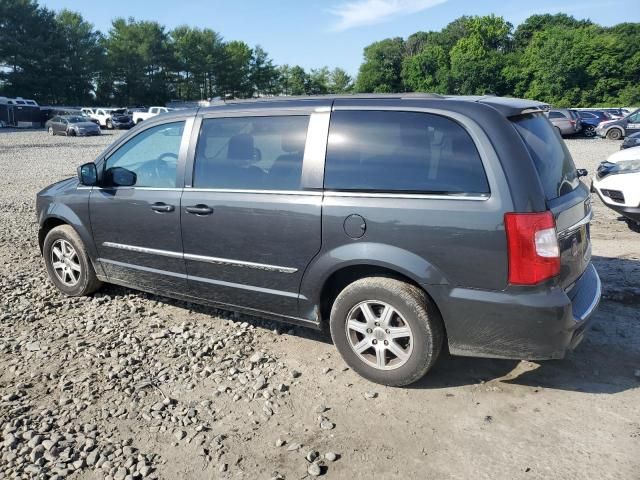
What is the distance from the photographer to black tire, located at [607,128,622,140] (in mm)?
26359

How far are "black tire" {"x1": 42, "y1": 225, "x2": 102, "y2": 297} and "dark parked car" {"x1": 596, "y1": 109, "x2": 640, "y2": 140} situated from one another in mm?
26259

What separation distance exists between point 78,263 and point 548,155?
4269 millimetres

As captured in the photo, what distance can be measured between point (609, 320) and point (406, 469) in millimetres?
2599

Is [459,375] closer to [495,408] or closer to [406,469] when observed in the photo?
[495,408]

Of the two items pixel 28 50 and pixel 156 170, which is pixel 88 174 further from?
pixel 28 50

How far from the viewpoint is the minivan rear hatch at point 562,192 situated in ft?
10.4

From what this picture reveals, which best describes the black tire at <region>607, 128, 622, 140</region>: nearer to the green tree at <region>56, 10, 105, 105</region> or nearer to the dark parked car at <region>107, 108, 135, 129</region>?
the dark parked car at <region>107, 108, 135, 129</region>

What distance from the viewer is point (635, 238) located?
6.95 metres

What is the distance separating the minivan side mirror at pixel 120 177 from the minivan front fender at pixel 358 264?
1.92 meters

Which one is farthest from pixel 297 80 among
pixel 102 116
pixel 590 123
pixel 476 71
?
pixel 590 123

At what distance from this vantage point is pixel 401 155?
3.35m

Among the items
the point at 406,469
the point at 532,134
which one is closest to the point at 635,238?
the point at 532,134

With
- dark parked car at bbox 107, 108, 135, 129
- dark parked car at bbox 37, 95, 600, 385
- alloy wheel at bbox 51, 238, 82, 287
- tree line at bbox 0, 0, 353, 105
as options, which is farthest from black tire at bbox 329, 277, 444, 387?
tree line at bbox 0, 0, 353, 105

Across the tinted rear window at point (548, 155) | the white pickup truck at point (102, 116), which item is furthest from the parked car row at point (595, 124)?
the white pickup truck at point (102, 116)
